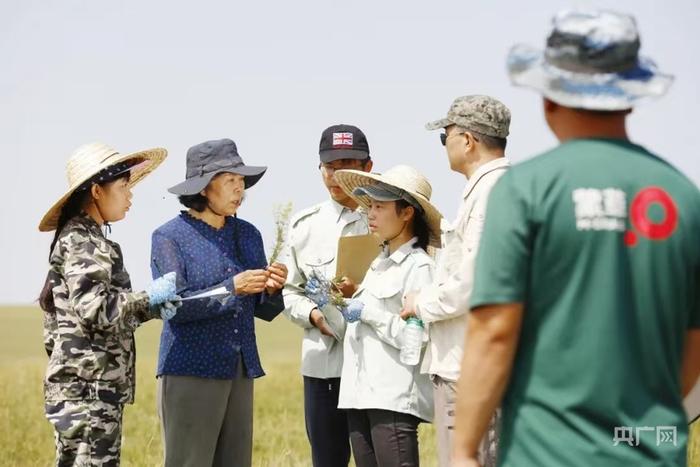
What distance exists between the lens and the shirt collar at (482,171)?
17.1ft

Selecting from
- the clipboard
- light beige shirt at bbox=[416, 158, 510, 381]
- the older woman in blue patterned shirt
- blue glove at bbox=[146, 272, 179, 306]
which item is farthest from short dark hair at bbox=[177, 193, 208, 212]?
light beige shirt at bbox=[416, 158, 510, 381]

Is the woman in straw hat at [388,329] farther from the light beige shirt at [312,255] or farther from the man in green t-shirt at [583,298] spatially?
the man in green t-shirt at [583,298]

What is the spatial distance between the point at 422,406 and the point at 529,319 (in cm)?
317

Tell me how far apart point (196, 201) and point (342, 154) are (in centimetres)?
104

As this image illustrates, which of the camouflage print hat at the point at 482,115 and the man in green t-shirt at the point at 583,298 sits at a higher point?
the camouflage print hat at the point at 482,115

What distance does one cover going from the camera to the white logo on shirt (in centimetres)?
278

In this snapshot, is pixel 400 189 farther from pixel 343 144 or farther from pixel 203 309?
pixel 203 309

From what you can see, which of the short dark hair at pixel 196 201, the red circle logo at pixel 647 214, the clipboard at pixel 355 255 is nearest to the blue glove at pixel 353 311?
the clipboard at pixel 355 255

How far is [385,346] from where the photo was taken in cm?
604

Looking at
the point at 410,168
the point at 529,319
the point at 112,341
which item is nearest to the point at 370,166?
the point at 410,168

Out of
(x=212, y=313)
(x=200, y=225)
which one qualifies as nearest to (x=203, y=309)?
Result: (x=212, y=313)

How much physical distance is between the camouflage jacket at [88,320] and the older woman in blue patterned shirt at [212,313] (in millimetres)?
399

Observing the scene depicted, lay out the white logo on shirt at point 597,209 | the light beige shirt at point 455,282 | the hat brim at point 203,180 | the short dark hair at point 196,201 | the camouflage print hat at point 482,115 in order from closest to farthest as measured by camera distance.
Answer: the white logo on shirt at point 597,209
the light beige shirt at point 455,282
the camouflage print hat at point 482,115
the hat brim at point 203,180
the short dark hair at point 196,201

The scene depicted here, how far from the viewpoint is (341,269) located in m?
6.43
